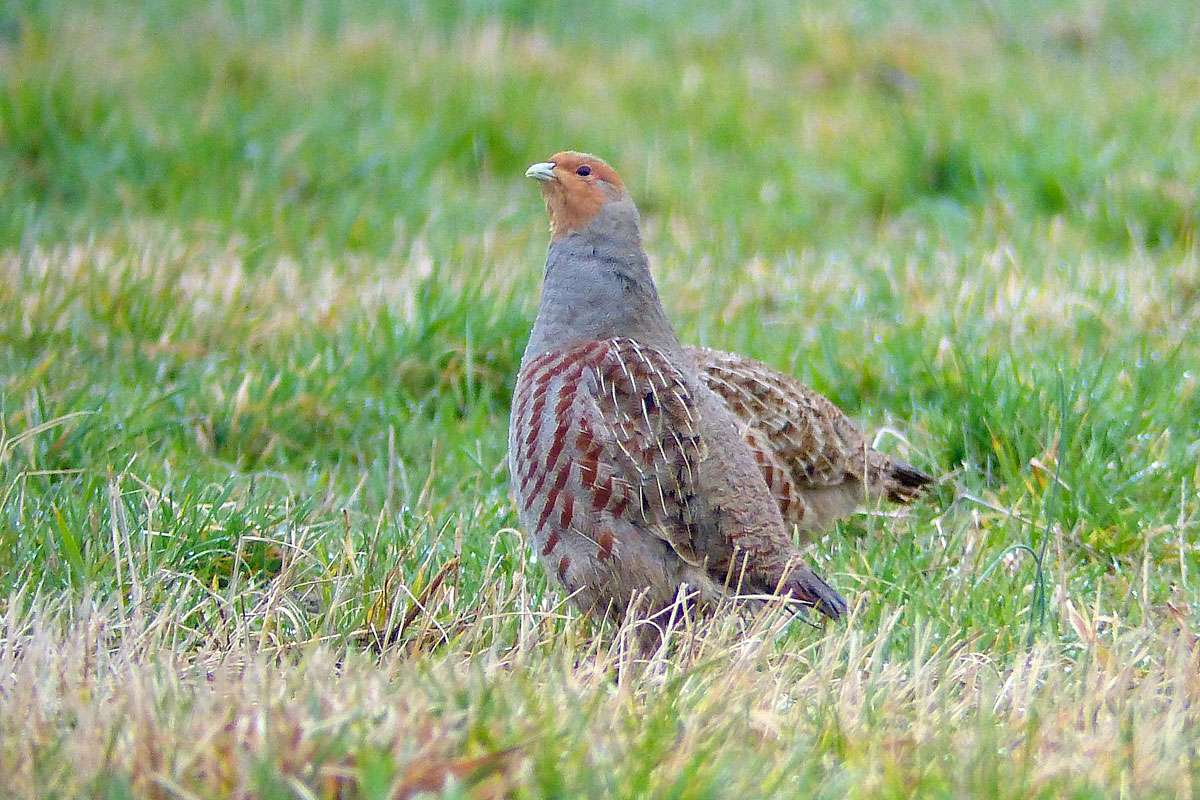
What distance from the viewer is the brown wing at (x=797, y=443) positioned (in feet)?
12.0

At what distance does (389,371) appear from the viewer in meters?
4.43

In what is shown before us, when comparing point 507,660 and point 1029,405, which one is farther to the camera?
point 1029,405

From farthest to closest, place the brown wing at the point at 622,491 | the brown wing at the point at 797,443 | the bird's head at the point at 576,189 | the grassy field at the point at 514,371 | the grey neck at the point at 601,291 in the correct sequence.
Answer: the brown wing at the point at 797,443 < the bird's head at the point at 576,189 < the grey neck at the point at 601,291 < the brown wing at the point at 622,491 < the grassy field at the point at 514,371

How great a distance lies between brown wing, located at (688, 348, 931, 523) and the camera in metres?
3.65

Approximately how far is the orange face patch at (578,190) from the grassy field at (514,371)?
727mm

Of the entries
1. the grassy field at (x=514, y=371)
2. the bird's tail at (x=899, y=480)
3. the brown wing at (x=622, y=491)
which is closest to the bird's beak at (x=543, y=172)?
the brown wing at (x=622, y=491)

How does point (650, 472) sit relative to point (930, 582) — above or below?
above

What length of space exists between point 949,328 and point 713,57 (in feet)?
11.9

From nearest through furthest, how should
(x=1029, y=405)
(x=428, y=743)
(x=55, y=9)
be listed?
(x=428, y=743) → (x=1029, y=405) → (x=55, y=9)

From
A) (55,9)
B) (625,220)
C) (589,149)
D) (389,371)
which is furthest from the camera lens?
(55,9)

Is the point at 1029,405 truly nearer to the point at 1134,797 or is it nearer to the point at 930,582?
the point at 930,582

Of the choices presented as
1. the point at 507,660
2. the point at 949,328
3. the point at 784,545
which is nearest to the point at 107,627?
the point at 507,660

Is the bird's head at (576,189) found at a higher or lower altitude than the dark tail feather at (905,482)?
higher

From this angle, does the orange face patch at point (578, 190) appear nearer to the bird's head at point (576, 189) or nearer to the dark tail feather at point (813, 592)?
the bird's head at point (576, 189)
